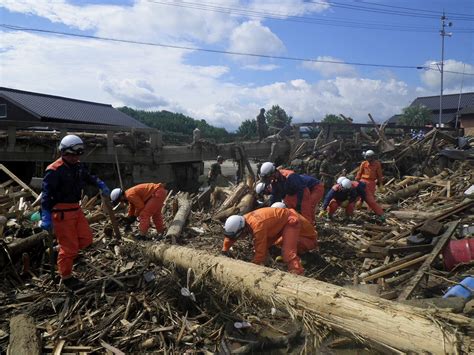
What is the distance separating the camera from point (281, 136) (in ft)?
54.0

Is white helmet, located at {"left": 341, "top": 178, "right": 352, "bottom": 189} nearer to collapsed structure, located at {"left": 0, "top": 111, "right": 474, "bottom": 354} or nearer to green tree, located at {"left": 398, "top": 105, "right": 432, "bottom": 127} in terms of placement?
collapsed structure, located at {"left": 0, "top": 111, "right": 474, "bottom": 354}

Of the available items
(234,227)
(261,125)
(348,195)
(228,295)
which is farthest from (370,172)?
(228,295)

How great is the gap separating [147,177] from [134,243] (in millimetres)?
6528

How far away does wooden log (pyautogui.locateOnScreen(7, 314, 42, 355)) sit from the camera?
11.9ft

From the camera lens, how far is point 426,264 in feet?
16.4

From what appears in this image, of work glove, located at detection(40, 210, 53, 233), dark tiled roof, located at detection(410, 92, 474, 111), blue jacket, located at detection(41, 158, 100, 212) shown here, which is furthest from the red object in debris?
dark tiled roof, located at detection(410, 92, 474, 111)

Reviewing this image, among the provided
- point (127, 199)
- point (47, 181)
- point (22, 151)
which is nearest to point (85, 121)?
point (22, 151)

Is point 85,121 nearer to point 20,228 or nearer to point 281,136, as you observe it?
point 281,136

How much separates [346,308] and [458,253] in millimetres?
2876

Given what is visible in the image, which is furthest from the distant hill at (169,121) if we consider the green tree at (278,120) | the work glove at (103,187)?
the work glove at (103,187)

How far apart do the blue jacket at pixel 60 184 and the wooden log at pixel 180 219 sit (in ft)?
6.96

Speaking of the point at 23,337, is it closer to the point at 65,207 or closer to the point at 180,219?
the point at 65,207

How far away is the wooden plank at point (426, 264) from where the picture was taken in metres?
4.48

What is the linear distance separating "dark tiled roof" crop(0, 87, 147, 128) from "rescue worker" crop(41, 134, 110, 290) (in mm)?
20882
